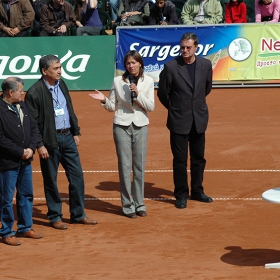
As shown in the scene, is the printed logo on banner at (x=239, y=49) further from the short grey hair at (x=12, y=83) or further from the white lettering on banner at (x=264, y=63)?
the short grey hair at (x=12, y=83)

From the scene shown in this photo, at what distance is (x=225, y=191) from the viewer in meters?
11.2

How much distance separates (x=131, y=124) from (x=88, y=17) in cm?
1182

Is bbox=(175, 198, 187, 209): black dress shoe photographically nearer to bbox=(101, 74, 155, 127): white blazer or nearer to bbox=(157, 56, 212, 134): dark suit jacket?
bbox=(157, 56, 212, 134): dark suit jacket

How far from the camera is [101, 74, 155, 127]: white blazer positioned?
32.5 feet

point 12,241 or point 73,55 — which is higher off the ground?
point 73,55

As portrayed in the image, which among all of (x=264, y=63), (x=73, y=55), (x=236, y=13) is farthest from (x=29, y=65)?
(x=264, y=63)

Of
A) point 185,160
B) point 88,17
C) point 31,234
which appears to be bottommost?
point 31,234

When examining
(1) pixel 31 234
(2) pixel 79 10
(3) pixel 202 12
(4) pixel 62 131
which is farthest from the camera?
(2) pixel 79 10

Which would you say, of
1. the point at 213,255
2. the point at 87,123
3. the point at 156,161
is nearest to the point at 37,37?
the point at 87,123

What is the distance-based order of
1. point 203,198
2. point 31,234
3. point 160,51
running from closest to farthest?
point 31,234
point 203,198
point 160,51

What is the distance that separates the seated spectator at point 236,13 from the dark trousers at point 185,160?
33.8 ft

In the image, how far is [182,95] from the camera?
10.5 meters

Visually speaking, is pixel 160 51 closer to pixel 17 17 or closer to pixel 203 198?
pixel 17 17

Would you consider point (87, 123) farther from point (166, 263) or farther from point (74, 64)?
point (166, 263)
